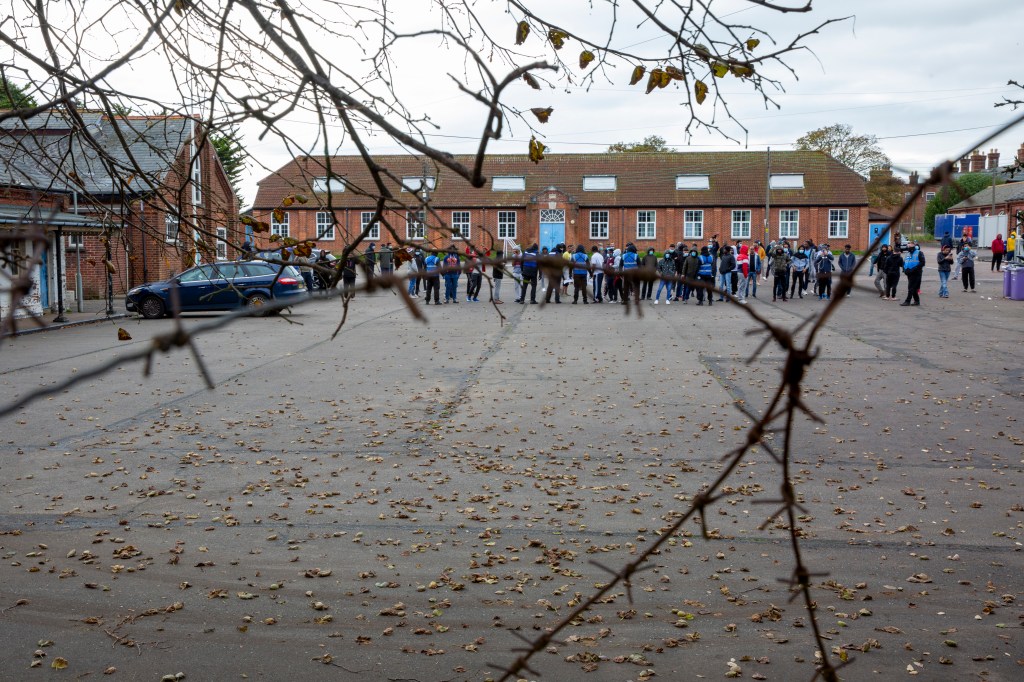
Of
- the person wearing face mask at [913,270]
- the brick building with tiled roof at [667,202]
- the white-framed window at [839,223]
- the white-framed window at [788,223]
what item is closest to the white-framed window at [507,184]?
the brick building with tiled roof at [667,202]

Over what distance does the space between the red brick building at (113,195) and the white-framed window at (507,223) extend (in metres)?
24.7

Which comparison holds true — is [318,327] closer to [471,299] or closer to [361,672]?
[471,299]

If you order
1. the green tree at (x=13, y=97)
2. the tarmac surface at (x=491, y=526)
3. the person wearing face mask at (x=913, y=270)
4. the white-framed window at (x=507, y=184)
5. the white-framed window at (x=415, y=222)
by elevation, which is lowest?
the tarmac surface at (x=491, y=526)

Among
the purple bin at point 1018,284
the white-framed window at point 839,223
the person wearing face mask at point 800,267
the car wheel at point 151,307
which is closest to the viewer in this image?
the car wheel at point 151,307

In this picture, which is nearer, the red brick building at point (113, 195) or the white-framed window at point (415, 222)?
the white-framed window at point (415, 222)

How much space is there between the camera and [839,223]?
229 feet

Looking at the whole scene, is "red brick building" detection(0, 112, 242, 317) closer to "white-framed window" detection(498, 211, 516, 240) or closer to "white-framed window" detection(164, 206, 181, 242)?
"white-framed window" detection(164, 206, 181, 242)

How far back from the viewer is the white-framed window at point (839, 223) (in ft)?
228

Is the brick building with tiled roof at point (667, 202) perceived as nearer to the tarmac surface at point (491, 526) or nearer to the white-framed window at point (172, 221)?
the tarmac surface at point (491, 526)

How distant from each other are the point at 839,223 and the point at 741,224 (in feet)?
22.4

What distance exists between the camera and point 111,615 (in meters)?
5.59

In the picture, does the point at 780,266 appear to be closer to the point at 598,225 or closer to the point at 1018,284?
the point at 1018,284

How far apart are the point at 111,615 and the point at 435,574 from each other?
6.21 feet

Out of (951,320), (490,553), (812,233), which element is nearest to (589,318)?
(951,320)
